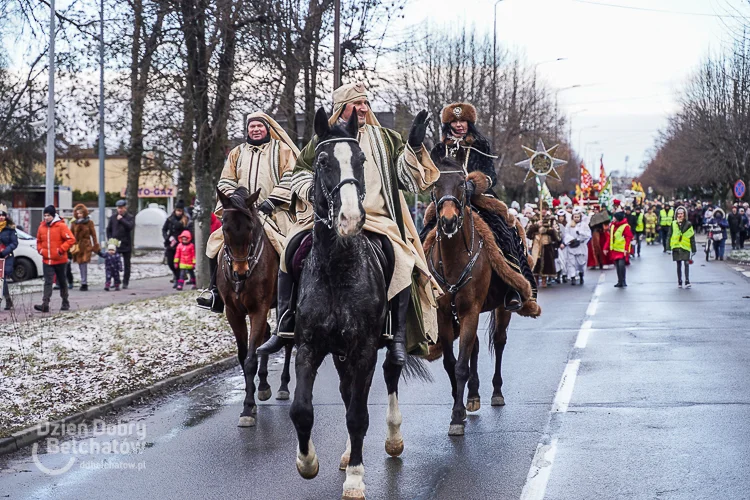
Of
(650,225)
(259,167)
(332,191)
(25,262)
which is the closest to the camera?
(332,191)

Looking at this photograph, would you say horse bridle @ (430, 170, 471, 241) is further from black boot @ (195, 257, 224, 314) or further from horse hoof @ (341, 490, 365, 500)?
horse hoof @ (341, 490, 365, 500)

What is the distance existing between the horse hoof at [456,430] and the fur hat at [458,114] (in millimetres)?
2937

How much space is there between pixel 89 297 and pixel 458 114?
562 inches

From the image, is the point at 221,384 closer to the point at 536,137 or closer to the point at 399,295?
the point at 399,295

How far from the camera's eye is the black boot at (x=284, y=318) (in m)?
6.68

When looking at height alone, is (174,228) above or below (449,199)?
below

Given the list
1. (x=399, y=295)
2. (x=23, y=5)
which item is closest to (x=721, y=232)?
(x=23, y=5)

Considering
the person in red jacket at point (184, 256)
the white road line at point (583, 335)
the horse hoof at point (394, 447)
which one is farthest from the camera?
the person in red jacket at point (184, 256)

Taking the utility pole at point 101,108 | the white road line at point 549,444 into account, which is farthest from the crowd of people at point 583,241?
the utility pole at point 101,108

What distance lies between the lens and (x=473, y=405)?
29.8 ft

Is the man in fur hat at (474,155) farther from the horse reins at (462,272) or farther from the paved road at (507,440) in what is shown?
the paved road at (507,440)

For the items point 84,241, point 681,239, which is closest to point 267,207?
point 84,241

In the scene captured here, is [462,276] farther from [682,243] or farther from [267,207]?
[682,243]

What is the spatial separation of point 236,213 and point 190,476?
312cm
